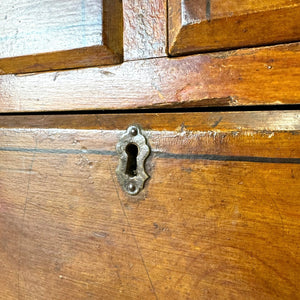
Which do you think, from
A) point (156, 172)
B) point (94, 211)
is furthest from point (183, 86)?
point (94, 211)

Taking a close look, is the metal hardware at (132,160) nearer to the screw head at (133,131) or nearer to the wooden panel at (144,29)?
the screw head at (133,131)

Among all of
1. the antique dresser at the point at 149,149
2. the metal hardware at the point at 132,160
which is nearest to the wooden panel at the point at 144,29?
the antique dresser at the point at 149,149

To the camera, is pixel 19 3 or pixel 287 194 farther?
pixel 19 3

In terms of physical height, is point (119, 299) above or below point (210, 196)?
below

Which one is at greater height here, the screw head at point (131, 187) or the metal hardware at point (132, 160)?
the metal hardware at point (132, 160)

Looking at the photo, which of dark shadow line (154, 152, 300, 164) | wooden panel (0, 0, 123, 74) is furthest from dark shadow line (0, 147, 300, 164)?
wooden panel (0, 0, 123, 74)

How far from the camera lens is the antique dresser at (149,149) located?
363 millimetres

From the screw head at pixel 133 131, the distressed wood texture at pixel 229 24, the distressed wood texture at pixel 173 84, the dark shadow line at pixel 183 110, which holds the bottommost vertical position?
the screw head at pixel 133 131

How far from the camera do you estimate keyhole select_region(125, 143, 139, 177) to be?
0.43 metres

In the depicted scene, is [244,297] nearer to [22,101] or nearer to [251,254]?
[251,254]

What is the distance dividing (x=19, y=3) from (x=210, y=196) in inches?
16.3

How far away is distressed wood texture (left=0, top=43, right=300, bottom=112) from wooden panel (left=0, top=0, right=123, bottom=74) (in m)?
0.02

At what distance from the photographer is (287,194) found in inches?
14.1

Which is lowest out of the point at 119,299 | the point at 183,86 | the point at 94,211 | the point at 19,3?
the point at 119,299
